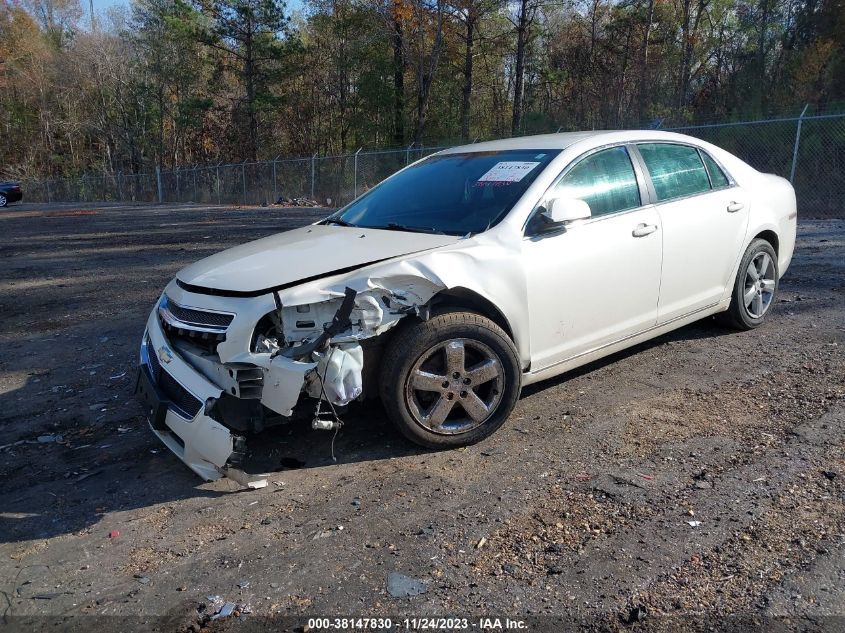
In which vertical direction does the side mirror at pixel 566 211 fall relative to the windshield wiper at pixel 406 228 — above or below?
above

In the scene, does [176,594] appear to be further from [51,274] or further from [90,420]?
[51,274]

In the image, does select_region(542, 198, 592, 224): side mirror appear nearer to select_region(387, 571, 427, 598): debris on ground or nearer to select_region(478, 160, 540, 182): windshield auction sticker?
select_region(478, 160, 540, 182): windshield auction sticker

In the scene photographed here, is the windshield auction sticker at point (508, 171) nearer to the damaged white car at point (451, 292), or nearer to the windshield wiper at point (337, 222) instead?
the damaged white car at point (451, 292)

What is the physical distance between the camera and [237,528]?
309 cm

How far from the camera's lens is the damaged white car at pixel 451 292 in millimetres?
3311

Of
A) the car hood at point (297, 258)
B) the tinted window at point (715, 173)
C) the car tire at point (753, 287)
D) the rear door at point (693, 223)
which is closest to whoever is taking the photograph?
the car hood at point (297, 258)

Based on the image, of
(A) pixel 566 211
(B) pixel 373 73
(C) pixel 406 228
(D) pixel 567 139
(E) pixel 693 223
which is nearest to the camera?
(A) pixel 566 211

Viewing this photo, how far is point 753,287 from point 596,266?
2.12 m

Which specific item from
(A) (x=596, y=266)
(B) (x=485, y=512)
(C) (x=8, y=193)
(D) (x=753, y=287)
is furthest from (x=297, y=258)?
(C) (x=8, y=193)

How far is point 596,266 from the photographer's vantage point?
→ 4191mm

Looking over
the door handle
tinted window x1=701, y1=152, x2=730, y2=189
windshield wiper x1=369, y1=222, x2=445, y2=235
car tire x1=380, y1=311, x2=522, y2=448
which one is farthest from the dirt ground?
tinted window x1=701, y1=152, x2=730, y2=189

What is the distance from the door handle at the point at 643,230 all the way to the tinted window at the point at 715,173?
3.49ft

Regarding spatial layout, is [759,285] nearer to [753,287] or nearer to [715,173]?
[753,287]

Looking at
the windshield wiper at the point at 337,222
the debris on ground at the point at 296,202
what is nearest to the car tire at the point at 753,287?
the windshield wiper at the point at 337,222
